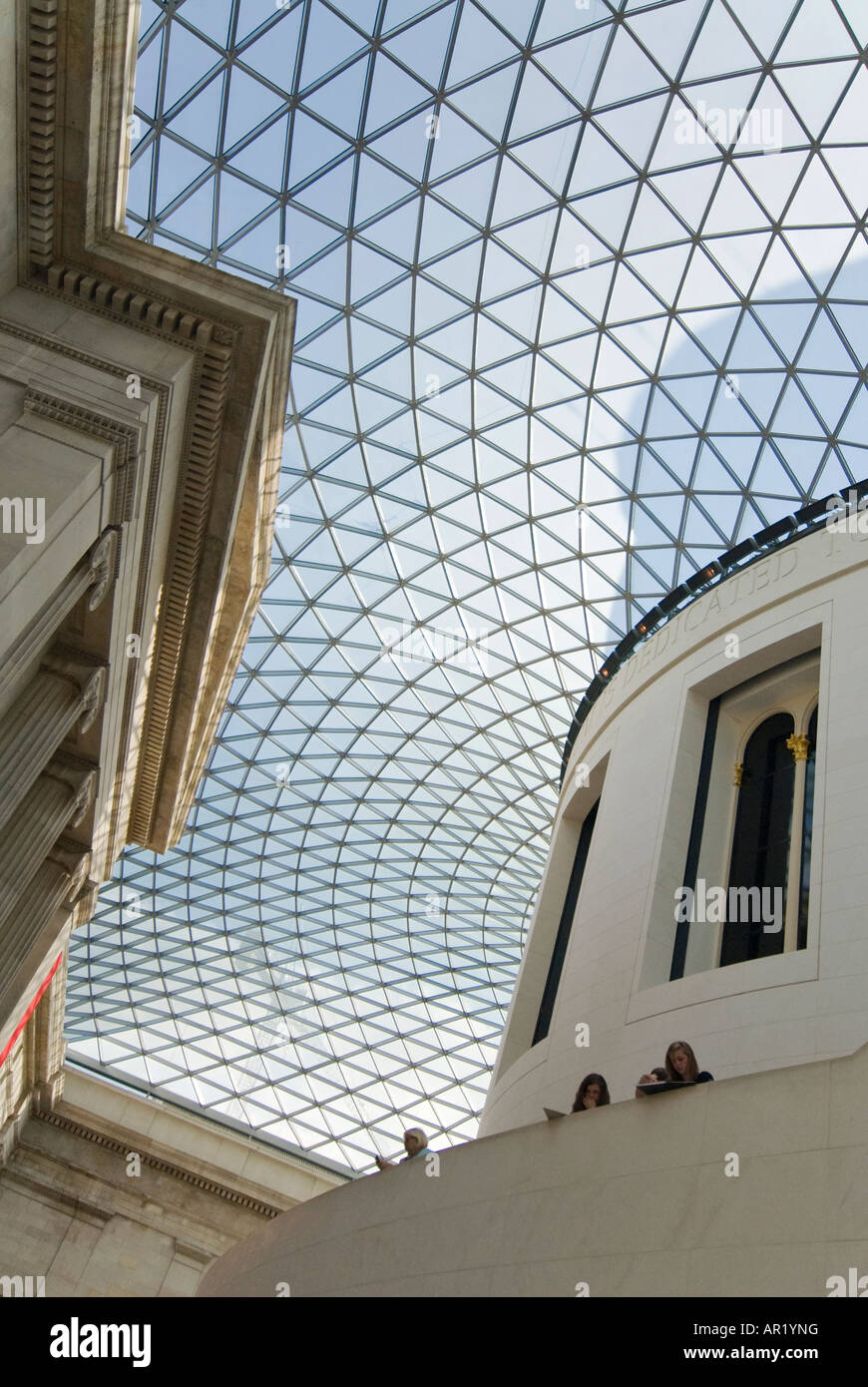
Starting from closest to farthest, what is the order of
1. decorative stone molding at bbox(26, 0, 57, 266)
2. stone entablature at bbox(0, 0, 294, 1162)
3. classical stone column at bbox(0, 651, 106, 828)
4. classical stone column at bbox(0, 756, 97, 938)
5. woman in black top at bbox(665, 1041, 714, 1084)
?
woman in black top at bbox(665, 1041, 714, 1084) < decorative stone molding at bbox(26, 0, 57, 266) < stone entablature at bbox(0, 0, 294, 1162) < classical stone column at bbox(0, 651, 106, 828) < classical stone column at bbox(0, 756, 97, 938)

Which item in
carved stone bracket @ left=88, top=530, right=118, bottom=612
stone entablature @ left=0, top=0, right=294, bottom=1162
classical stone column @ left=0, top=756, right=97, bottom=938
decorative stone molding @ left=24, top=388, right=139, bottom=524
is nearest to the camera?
stone entablature @ left=0, top=0, right=294, bottom=1162

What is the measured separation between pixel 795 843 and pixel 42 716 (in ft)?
44.5

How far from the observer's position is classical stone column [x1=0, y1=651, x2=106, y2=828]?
635 inches

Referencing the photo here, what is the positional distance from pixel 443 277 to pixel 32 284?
47.8 feet

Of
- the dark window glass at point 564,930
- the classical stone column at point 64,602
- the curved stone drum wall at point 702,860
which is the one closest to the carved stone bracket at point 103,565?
the classical stone column at point 64,602

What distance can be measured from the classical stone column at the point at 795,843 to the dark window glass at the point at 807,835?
0.17 feet

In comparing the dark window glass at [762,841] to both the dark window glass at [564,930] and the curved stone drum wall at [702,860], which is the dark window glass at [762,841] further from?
the dark window glass at [564,930]

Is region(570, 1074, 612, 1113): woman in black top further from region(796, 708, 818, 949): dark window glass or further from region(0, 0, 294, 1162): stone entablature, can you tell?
region(0, 0, 294, 1162): stone entablature

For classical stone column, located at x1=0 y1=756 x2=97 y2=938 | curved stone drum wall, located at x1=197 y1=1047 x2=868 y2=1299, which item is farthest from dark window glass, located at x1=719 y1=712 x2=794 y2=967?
classical stone column, located at x1=0 y1=756 x2=97 y2=938

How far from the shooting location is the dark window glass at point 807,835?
1691 cm

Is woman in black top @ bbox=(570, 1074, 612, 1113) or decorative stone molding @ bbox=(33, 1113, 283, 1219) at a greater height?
decorative stone molding @ bbox=(33, 1113, 283, 1219)

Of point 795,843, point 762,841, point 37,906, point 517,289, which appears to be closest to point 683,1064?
point 795,843

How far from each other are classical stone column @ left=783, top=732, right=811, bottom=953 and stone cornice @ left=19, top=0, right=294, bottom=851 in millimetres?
11743

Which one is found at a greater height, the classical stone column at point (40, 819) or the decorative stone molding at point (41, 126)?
the decorative stone molding at point (41, 126)
